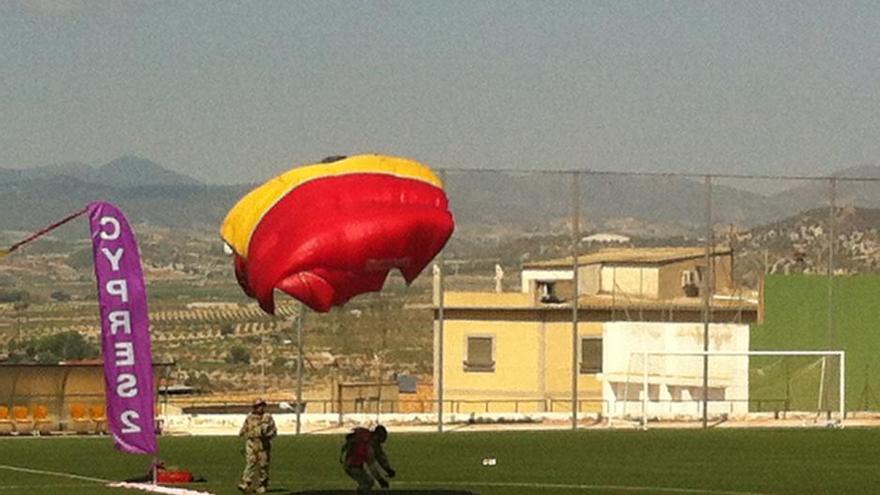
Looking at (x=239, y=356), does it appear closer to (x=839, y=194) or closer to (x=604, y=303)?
(x=604, y=303)

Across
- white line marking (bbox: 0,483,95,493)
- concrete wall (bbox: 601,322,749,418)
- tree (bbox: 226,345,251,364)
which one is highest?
tree (bbox: 226,345,251,364)

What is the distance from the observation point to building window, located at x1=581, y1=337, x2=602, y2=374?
82844 millimetres

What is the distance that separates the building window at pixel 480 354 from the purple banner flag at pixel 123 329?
2090 inches

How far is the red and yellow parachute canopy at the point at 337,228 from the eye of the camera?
102ft

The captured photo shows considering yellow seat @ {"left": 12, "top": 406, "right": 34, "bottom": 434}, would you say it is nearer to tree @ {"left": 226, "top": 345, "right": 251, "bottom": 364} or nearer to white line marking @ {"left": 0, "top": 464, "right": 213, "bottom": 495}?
white line marking @ {"left": 0, "top": 464, "right": 213, "bottom": 495}

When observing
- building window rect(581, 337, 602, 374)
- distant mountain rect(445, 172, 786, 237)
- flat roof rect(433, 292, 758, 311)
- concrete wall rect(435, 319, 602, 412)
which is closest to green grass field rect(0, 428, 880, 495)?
distant mountain rect(445, 172, 786, 237)

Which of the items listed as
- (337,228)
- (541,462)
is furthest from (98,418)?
(337,228)

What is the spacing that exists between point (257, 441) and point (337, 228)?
221 inches

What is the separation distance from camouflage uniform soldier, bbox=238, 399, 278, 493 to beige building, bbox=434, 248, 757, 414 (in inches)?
1733

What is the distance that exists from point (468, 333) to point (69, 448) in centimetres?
3904

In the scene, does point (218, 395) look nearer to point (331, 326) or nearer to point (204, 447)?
point (331, 326)

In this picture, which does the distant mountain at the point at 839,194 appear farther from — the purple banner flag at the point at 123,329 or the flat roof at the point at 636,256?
the purple banner flag at the point at 123,329

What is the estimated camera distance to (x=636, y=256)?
95438mm

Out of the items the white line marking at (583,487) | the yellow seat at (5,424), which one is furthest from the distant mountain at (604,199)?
the white line marking at (583,487)
